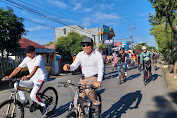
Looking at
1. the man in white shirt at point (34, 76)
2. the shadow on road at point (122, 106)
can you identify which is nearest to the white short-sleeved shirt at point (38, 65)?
the man in white shirt at point (34, 76)

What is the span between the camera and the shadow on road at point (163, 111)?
394 cm

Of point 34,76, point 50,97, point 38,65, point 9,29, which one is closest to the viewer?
point 38,65

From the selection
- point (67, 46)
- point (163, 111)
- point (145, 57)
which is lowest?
point (163, 111)

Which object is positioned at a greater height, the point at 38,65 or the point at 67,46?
the point at 67,46

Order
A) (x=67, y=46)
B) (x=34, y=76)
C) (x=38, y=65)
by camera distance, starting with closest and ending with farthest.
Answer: (x=38, y=65), (x=34, y=76), (x=67, y=46)

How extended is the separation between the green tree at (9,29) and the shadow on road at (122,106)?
7.59 m

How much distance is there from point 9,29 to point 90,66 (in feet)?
27.8

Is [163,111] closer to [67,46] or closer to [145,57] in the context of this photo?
[145,57]

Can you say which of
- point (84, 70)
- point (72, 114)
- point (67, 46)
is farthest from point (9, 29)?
point (67, 46)

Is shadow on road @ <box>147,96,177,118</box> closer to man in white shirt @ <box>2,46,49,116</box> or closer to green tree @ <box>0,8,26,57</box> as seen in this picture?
man in white shirt @ <box>2,46,49,116</box>

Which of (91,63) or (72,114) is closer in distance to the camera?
(72,114)

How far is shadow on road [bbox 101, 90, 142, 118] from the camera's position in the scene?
412 centimetres

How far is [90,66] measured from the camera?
314 centimetres

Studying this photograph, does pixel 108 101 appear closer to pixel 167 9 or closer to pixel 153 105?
pixel 153 105
